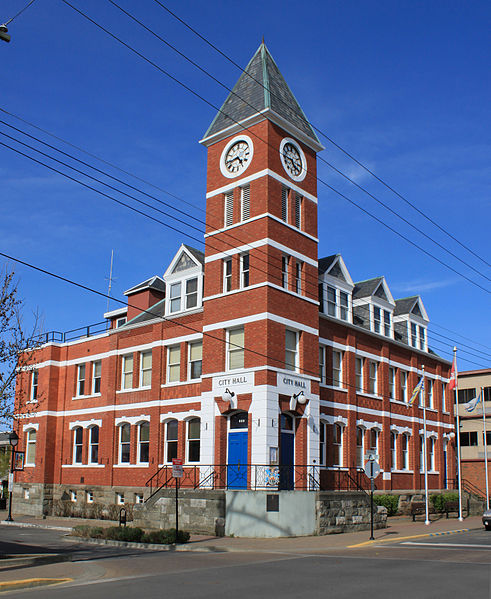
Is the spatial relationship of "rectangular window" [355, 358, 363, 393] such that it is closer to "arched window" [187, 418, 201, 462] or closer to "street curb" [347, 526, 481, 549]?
"street curb" [347, 526, 481, 549]

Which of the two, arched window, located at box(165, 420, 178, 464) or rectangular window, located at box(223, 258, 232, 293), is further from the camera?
arched window, located at box(165, 420, 178, 464)

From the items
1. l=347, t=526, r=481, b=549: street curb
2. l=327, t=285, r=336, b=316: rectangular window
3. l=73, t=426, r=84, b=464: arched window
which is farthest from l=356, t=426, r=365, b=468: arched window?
l=73, t=426, r=84, b=464: arched window

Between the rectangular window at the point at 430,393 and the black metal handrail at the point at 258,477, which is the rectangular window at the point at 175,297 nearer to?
the black metal handrail at the point at 258,477

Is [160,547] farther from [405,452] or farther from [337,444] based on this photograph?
[405,452]

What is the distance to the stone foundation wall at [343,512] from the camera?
25.2 metres

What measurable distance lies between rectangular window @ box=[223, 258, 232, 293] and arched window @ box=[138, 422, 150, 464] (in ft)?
29.6

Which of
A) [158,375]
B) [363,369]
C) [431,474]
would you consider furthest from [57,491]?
[431,474]

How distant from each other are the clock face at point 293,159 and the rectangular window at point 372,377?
11.7m

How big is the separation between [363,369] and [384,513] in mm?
8659

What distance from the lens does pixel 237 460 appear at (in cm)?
2683

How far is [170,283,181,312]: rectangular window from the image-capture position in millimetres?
33188

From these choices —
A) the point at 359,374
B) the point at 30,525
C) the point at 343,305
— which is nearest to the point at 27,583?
the point at 30,525

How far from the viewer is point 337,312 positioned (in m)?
33.7

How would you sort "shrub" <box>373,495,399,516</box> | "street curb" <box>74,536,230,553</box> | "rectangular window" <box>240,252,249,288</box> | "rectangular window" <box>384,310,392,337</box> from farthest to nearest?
"rectangular window" <box>384,310,392,337</box>
"shrub" <box>373,495,399,516</box>
"rectangular window" <box>240,252,249,288</box>
"street curb" <box>74,536,230,553</box>
